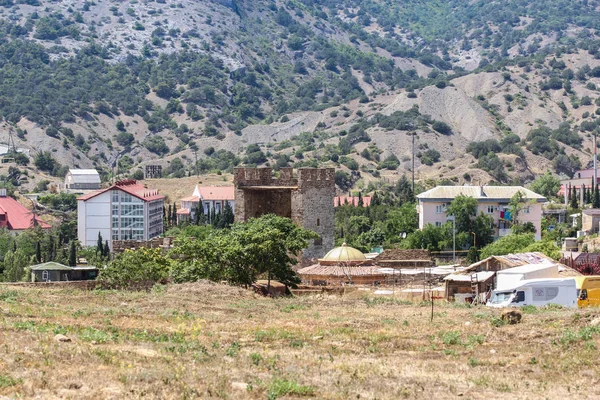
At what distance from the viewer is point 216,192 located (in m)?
137

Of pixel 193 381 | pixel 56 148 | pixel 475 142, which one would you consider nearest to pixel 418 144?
pixel 475 142

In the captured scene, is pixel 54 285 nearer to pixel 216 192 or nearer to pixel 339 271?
pixel 339 271

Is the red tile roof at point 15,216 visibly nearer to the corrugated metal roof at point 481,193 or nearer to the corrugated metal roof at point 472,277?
the corrugated metal roof at point 481,193

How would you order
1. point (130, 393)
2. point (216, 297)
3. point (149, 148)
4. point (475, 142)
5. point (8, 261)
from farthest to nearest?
point (149, 148) < point (475, 142) < point (8, 261) < point (216, 297) < point (130, 393)

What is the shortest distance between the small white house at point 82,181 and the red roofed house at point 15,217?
22.3 m

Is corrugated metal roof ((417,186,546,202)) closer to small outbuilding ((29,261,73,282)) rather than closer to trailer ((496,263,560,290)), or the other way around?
small outbuilding ((29,261,73,282))

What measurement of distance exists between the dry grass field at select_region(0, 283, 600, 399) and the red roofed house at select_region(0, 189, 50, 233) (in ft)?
259

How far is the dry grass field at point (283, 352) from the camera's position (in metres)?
20.6

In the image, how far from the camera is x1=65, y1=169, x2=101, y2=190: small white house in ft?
481

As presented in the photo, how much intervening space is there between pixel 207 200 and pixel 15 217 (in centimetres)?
2493

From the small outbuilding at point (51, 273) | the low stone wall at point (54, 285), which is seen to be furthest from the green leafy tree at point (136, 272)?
the small outbuilding at point (51, 273)

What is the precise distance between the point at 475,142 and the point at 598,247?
97866mm

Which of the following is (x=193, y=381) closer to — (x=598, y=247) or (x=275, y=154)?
(x=598, y=247)

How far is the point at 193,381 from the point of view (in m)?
20.7
